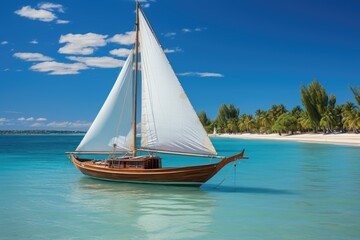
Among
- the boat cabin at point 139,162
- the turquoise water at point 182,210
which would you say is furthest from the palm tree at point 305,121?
the boat cabin at point 139,162

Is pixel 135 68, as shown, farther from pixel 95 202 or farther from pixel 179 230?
pixel 179 230

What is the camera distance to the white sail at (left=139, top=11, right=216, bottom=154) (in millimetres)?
21094

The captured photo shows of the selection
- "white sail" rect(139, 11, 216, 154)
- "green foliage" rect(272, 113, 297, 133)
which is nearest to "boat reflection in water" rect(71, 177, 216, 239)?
"white sail" rect(139, 11, 216, 154)

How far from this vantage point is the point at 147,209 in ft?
57.1

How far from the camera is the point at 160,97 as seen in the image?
22266 millimetres

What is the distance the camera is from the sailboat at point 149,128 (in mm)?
21359

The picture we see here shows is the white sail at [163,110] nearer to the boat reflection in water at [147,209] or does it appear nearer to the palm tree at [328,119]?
the boat reflection in water at [147,209]

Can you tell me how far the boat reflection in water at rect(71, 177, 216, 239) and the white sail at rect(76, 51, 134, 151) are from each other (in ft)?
8.88

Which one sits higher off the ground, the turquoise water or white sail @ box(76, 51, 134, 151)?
white sail @ box(76, 51, 134, 151)

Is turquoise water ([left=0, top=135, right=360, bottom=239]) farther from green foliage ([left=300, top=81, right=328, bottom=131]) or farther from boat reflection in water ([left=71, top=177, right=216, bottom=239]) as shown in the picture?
green foliage ([left=300, top=81, right=328, bottom=131])

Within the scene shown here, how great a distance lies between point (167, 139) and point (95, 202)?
5496 millimetres

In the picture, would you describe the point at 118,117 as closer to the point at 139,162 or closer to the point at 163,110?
the point at 139,162

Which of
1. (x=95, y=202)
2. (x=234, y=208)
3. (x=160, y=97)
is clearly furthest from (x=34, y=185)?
(x=234, y=208)

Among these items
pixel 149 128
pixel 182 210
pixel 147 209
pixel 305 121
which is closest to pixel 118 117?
pixel 149 128
